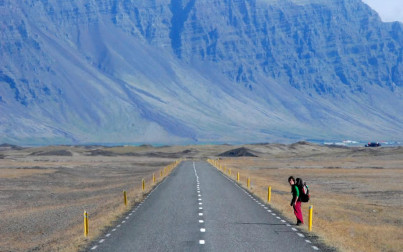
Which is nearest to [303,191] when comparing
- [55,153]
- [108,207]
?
[108,207]

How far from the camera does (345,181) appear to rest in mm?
66312

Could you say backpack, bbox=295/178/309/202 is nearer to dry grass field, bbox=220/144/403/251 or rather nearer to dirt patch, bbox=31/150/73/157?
dry grass field, bbox=220/144/403/251

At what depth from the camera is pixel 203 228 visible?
1036 inches

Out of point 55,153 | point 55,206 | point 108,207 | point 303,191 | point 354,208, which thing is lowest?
point 354,208

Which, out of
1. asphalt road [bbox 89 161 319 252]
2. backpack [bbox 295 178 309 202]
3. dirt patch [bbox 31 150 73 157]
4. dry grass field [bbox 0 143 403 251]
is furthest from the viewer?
dirt patch [bbox 31 150 73 157]

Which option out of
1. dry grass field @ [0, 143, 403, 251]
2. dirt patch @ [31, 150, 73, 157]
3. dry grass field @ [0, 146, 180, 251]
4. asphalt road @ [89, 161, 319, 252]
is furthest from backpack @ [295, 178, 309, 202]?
dirt patch @ [31, 150, 73, 157]

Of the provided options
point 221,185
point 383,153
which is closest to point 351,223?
point 221,185

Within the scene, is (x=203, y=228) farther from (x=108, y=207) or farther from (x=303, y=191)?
(x=108, y=207)

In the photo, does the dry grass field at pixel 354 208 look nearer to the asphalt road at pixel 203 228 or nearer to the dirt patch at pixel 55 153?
the asphalt road at pixel 203 228

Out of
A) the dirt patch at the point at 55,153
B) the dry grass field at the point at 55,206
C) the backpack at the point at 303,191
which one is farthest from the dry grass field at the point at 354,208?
the dirt patch at the point at 55,153

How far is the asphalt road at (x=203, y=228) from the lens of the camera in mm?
21953

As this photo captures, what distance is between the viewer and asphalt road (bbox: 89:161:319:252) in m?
22.0

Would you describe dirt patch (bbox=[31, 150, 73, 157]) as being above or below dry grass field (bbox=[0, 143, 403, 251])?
above

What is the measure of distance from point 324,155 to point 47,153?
191 ft
